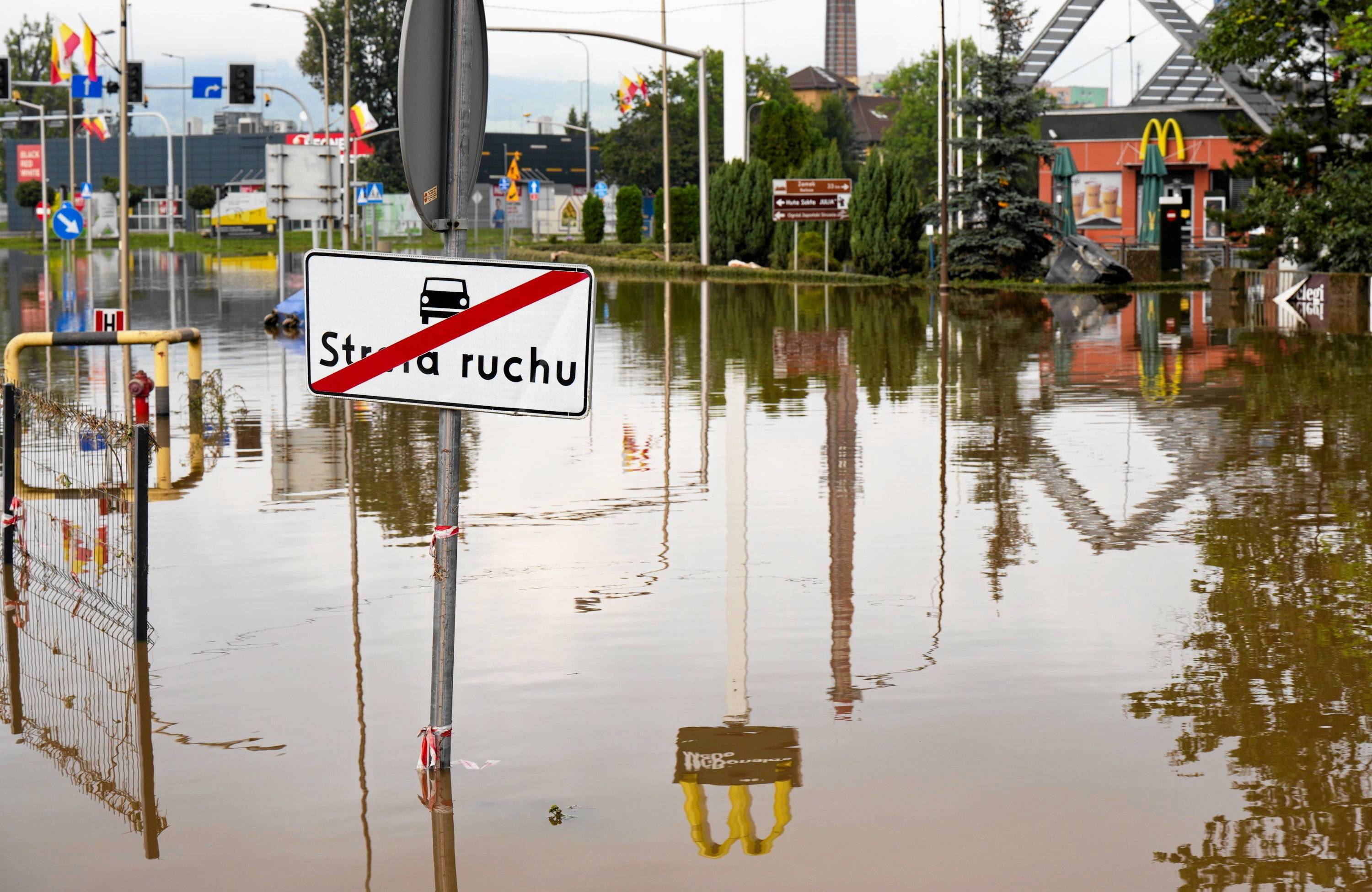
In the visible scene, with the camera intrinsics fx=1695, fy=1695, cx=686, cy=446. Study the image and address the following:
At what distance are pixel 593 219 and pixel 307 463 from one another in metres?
63.6

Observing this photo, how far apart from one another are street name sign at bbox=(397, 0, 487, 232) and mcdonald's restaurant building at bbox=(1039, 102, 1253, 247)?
62.9 metres

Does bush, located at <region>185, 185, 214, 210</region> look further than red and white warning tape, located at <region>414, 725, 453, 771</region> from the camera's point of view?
Yes

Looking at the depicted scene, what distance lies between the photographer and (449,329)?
563 cm

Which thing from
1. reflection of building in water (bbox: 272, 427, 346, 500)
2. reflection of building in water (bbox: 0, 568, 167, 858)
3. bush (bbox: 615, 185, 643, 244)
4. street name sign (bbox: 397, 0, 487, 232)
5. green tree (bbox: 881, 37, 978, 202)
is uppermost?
green tree (bbox: 881, 37, 978, 202)

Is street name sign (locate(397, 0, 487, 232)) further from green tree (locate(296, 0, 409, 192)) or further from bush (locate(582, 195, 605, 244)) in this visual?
green tree (locate(296, 0, 409, 192))

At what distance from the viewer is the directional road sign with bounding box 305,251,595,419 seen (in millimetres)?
5512

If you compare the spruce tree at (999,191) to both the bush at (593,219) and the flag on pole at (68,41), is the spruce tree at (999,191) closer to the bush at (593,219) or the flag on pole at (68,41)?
the flag on pole at (68,41)

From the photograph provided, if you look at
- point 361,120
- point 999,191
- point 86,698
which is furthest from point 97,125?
point 86,698

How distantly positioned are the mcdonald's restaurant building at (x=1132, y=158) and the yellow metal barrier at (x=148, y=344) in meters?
52.3

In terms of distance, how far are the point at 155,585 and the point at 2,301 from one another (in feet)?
118

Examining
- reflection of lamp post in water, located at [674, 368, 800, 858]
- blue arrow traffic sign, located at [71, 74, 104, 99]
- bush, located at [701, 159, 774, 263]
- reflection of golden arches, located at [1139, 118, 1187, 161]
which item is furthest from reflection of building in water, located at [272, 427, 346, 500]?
reflection of golden arches, located at [1139, 118, 1187, 161]

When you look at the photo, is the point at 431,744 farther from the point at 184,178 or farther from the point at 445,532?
the point at 184,178

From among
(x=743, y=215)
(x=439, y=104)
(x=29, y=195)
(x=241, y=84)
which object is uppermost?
(x=29, y=195)

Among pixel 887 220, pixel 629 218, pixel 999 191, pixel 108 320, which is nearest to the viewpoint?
pixel 108 320
